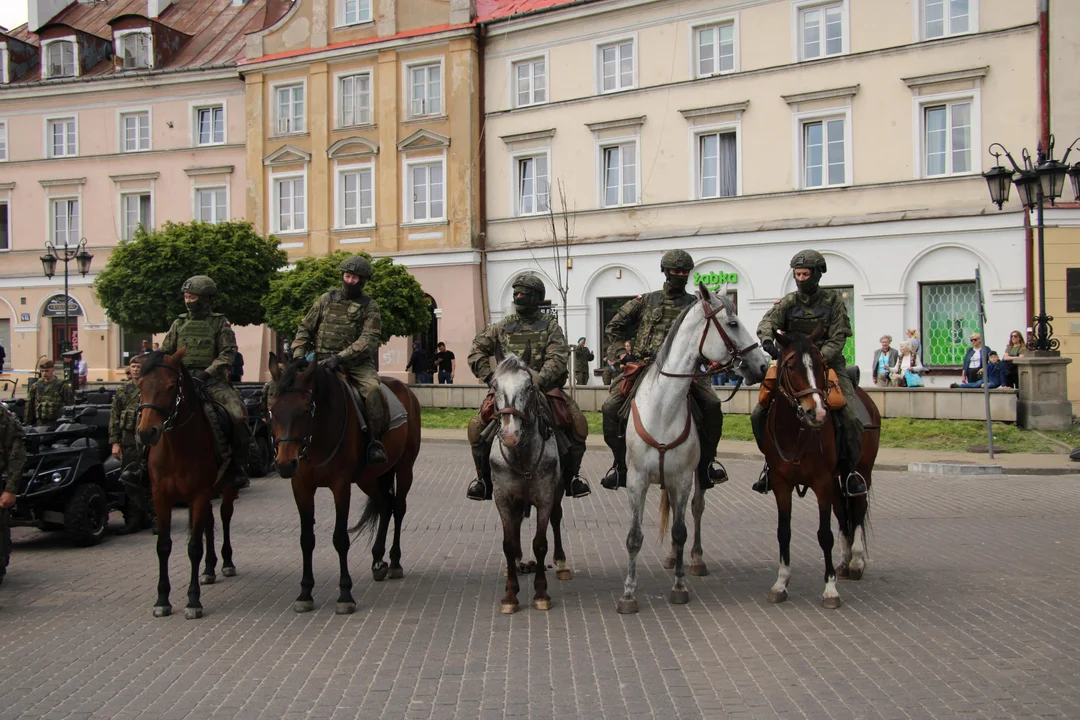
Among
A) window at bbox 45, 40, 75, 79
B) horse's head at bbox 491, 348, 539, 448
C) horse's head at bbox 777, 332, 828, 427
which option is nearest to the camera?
horse's head at bbox 491, 348, 539, 448

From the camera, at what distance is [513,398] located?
24.3 feet

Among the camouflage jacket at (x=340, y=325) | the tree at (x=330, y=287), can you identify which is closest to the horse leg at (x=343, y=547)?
the camouflage jacket at (x=340, y=325)

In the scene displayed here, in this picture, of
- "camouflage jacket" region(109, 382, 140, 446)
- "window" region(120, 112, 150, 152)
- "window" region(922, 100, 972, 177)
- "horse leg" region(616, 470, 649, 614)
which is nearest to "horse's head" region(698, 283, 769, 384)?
"horse leg" region(616, 470, 649, 614)

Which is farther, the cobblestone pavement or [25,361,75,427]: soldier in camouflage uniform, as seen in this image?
[25,361,75,427]: soldier in camouflage uniform

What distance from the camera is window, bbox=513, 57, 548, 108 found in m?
35.0

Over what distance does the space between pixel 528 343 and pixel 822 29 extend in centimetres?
2515

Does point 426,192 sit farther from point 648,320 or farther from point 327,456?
point 327,456

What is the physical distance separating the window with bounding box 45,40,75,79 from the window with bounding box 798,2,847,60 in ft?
103

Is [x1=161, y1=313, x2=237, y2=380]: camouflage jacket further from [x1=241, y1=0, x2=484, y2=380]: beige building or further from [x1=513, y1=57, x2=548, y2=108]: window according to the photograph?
[x1=513, y1=57, x2=548, y2=108]: window

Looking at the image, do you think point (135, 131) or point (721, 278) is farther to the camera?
point (135, 131)

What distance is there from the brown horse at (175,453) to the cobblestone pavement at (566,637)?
46 centimetres

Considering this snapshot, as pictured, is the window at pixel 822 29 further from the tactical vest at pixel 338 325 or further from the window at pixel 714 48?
the tactical vest at pixel 338 325

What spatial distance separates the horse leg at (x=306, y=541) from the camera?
790cm

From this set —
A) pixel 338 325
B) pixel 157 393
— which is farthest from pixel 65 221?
pixel 157 393
